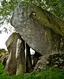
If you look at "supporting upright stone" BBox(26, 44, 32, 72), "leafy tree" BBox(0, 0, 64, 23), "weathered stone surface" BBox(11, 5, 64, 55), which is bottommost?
"supporting upright stone" BBox(26, 44, 32, 72)

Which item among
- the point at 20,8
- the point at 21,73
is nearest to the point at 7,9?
the point at 20,8

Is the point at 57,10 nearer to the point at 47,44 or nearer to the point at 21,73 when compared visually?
the point at 47,44

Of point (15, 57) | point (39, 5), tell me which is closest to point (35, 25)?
point (39, 5)

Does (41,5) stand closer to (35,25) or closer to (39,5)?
(39,5)

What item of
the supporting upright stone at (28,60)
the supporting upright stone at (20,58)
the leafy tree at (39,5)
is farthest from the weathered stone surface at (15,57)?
the leafy tree at (39,5)

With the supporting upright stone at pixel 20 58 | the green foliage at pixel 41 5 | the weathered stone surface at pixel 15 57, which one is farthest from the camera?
the green foliage at pixel 41 5

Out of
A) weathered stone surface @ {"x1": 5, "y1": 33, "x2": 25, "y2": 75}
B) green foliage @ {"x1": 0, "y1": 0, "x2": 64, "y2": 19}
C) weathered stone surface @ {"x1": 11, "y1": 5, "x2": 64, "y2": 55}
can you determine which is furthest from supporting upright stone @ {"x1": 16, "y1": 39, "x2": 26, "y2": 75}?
green foliage @ {"x1": 0, "y1": 0, "x2": 64, "y2": 19}

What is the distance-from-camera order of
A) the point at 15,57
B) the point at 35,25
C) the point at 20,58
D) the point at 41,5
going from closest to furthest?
the point at 20,58
the point at 35,25
the point at 15,57
the point at 41,5

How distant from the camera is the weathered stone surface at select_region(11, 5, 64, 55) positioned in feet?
44.5

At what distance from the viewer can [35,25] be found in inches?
547

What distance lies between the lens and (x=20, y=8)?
14.2m

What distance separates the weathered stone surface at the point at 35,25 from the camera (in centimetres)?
1358

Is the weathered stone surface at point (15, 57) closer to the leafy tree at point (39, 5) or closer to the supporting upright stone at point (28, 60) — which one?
the supporting upright stone at point (28, 60)

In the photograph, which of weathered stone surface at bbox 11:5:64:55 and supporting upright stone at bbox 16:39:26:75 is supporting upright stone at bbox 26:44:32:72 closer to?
supporting upright stone at bbox 16:39:26:75
